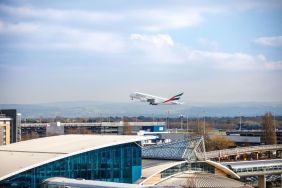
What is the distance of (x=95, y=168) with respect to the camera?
582 inches

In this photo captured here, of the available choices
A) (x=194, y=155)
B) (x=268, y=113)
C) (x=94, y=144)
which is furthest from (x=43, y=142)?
(x=268, y=113)

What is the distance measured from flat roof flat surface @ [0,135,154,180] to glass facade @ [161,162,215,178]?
1.44 metres

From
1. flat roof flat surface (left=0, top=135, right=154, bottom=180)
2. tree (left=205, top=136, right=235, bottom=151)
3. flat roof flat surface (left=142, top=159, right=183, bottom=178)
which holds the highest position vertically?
flat roof flat surface (left=0, top=135, right=154, bottom=180)

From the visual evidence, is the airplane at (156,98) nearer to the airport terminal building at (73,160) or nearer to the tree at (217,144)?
the tree at (217,144)

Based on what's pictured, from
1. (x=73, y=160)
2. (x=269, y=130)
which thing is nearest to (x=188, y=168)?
(x=73, y=160)

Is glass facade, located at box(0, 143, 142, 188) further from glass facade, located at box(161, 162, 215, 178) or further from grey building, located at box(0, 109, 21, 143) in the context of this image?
grey building, located at box(0, 109, 21, 143)

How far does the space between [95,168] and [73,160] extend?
79 centimetres

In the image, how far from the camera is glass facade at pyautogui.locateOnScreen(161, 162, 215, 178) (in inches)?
628

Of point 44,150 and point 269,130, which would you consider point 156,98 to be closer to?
point 269,130

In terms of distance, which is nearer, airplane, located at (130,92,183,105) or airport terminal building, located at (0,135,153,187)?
airport terminal building, located at (0,135,153,187)

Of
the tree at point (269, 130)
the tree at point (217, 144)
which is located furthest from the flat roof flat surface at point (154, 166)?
the tree at point (269, 130)

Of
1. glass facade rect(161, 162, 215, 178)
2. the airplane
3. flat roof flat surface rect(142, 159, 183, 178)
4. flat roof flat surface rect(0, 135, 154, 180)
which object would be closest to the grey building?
the airplane

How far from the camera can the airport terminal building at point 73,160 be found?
1348cm

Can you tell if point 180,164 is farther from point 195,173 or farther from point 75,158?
point 75,158
